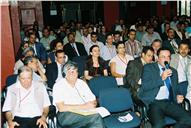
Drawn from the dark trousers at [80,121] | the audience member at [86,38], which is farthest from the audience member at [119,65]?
the audience member at [86,38]

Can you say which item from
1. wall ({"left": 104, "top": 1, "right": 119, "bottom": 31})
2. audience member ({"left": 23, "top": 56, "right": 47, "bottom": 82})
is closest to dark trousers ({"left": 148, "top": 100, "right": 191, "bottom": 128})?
audience member ({"left": 23, "top": 56, "right": 47, "bottom": 82})

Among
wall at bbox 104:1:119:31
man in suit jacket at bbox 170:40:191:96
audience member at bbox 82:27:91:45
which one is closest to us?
→ man in suit jacket at bbox 170:40:191:96

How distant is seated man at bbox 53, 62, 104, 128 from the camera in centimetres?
406

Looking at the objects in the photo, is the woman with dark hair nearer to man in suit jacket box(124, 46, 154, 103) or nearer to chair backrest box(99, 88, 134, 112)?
man in suit jacket box(124, 46, 154, 103)

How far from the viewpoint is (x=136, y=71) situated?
5.00 meters

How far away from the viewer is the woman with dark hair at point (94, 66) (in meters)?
5.60

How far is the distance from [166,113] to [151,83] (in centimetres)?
45

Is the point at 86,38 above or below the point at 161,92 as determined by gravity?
above

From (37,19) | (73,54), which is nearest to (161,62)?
(73,54)

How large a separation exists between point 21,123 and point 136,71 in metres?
1.87

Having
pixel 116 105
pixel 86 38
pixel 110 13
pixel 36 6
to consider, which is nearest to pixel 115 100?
pixel 116 105

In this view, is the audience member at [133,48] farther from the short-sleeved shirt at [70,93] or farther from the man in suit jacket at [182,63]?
the short-sleeved shirt at [70,93]

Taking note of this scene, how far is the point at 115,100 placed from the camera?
14.6 feet

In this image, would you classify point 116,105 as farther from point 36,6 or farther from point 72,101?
point 36,6
